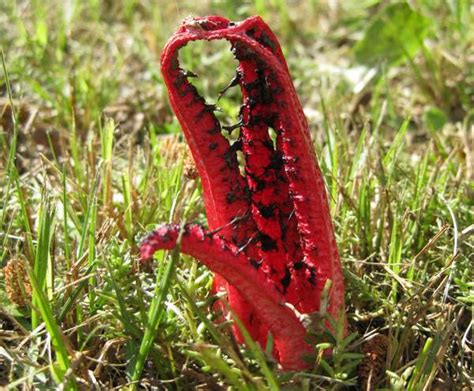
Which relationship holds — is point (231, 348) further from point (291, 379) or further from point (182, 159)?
point (182, 159)

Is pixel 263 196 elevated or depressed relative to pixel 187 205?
elevated

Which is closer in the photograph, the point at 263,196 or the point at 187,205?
the point at 263,196

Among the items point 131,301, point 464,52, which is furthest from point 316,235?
point 464,52

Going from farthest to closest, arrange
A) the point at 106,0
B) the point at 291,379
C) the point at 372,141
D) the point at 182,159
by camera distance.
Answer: the point at 106,0, the point at 372,141, the point at 182,159, the point at 291,379

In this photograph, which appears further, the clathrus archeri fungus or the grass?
the grass
